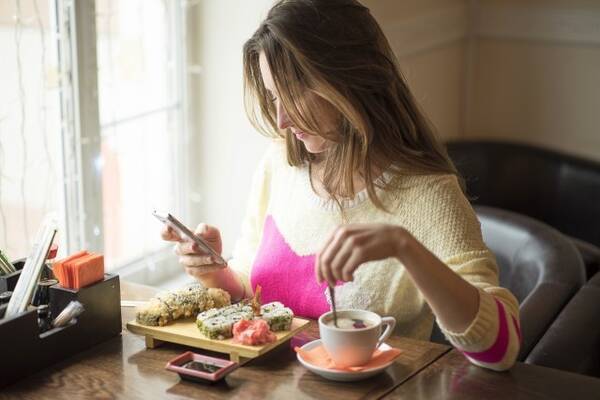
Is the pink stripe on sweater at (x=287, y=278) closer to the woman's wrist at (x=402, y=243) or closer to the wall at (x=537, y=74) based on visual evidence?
the woman's wrist at (x=402, y=243)

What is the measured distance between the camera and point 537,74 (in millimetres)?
3494

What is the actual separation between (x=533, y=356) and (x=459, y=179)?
384mm

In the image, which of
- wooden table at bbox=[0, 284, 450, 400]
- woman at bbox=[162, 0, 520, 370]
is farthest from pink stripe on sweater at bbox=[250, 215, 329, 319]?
wooden table at bbox=[0, 284, 450, 400]

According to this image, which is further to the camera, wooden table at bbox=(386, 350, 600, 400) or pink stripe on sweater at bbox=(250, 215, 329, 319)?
pink stripe on sweater at bbox=(250, 215, 329, 319)

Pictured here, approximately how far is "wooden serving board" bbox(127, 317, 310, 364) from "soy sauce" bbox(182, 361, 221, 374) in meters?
0.05

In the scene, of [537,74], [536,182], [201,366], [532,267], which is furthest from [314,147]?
[537,74]

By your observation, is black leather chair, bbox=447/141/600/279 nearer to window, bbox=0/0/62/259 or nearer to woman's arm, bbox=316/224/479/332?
window, bbox=0/0/62/259

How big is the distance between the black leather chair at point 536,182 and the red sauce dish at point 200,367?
1942mm

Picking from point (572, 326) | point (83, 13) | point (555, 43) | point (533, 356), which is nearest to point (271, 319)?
point (533, 356)

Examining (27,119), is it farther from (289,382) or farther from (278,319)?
(289,382)

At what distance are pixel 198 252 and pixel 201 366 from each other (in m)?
0.32

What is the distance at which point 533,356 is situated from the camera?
5.75 feet

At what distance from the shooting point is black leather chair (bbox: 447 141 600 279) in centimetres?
318

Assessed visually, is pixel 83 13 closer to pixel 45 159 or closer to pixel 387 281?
pixel 45 159
